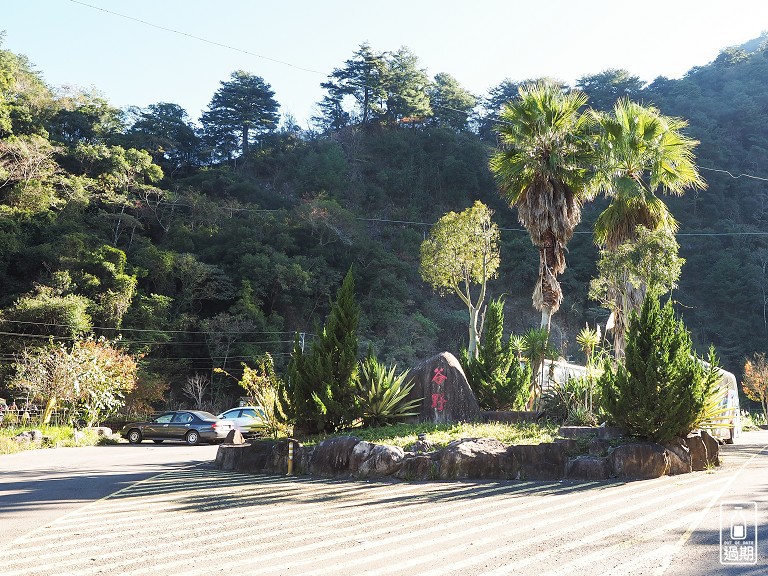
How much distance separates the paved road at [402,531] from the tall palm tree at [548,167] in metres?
8.01

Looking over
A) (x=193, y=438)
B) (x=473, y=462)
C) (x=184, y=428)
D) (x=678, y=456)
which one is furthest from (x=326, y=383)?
(x=184, y=428)

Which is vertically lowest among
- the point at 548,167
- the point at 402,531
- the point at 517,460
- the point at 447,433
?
the point at 402,531

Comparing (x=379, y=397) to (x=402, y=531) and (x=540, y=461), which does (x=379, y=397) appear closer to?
(x=540, y=461)

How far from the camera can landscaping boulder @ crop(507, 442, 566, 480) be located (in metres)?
10.4

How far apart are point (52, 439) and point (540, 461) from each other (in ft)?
54.9

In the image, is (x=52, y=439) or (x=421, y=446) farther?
(x=52, y=439)

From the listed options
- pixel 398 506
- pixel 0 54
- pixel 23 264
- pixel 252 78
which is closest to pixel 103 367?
pixel 23 264

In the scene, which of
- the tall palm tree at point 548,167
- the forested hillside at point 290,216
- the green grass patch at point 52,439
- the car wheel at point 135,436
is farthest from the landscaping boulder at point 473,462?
the forested hillside at point 290,216

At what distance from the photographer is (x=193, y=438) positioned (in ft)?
75.6

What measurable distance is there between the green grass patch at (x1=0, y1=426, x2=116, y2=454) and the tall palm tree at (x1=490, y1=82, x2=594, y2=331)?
15085 mm

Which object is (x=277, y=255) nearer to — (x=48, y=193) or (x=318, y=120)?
(x=48, y=193)

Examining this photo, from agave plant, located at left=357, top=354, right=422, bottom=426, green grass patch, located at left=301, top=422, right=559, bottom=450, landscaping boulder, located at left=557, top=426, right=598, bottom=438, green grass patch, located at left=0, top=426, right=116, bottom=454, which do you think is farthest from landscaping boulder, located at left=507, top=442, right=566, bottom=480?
green grass patch, located at left=0, top=426, right=116, bottom=454

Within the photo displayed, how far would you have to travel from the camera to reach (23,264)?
37500 millimetres

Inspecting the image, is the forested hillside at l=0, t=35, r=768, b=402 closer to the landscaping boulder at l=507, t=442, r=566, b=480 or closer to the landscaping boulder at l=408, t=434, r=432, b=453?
the landscaping boulder at l=408, t=434, r=432, b=453
